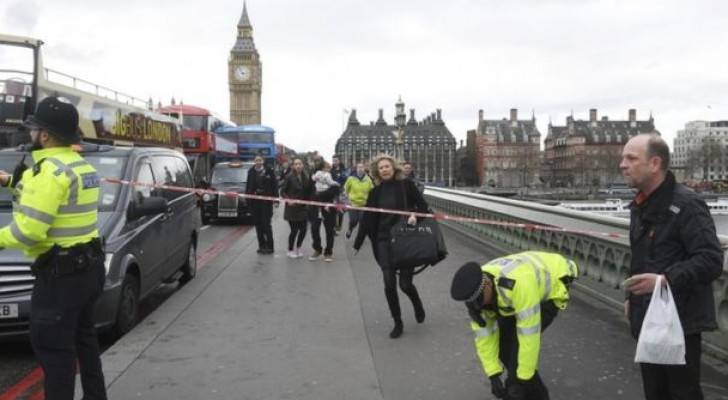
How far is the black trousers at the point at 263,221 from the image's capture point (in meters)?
11.7

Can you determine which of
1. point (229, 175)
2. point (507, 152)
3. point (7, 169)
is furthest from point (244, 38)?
point (7, 169)

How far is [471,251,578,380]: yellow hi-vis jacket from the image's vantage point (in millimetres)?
3777

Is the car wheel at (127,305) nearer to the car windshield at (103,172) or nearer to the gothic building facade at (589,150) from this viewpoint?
the car windshield at (103,172)

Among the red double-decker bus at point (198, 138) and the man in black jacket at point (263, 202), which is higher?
the red double-decker bus at point (198, 138)

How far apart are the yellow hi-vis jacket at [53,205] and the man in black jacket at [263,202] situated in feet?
26.1

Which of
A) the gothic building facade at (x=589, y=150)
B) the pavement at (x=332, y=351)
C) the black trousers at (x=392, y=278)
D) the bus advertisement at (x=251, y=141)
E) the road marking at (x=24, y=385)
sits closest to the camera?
the pavement at (x=332, y=351)

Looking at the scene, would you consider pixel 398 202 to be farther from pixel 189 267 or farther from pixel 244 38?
pixel 244 38

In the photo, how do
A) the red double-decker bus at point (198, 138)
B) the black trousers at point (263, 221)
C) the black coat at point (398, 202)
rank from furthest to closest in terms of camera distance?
the red double-decker bus at point (198, 138) → the black trousers at point (263, 221) → the black coat at point (398, 202)

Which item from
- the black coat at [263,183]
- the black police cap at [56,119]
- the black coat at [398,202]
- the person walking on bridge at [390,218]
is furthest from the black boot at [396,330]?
the black coat at [263,183]

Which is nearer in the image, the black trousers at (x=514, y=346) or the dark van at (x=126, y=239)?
the black trousers at (x=514, y=346)

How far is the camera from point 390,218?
6188 millimetres

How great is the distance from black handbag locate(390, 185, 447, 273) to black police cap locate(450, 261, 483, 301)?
2.09 m

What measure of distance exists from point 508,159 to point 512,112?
14735 mm

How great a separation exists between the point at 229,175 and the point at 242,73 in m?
131
